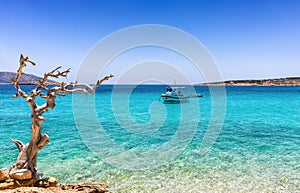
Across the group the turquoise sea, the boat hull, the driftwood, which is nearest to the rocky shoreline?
the driftwood

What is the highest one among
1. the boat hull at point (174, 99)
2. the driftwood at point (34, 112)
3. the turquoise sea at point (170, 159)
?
the driftwood at point (34, 112)

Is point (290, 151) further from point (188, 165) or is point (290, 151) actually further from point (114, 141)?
point (114, 141)

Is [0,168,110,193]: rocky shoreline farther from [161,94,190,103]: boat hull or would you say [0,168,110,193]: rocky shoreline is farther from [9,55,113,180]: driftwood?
[161,94,190,103]: boat hull

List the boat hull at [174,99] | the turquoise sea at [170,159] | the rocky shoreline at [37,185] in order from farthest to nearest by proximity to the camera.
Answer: the boat hull at [174,99] < the turquoise sea at [170,159] < the rocky shoreline at [37,185]

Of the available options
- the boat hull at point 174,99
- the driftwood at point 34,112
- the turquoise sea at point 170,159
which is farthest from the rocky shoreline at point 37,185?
the boat hull at point 174,99

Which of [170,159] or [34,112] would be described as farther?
[170,159]

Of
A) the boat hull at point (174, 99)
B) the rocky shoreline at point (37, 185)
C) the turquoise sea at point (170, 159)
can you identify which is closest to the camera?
the rocky shoreline at point (37, 185)

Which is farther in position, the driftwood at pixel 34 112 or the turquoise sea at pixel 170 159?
the turquoise sea at pixel 170 159

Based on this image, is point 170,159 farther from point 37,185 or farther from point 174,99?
point 174,99

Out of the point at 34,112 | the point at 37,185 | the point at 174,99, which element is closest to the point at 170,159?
the point at 37,185

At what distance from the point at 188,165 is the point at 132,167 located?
7.20ft

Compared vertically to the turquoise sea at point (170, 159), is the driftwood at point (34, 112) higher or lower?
higher

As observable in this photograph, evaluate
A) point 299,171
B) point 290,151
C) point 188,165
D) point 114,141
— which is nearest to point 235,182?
point 188,165

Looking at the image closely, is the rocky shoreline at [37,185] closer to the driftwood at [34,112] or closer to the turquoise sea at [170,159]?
the driftwood at [34,112]
